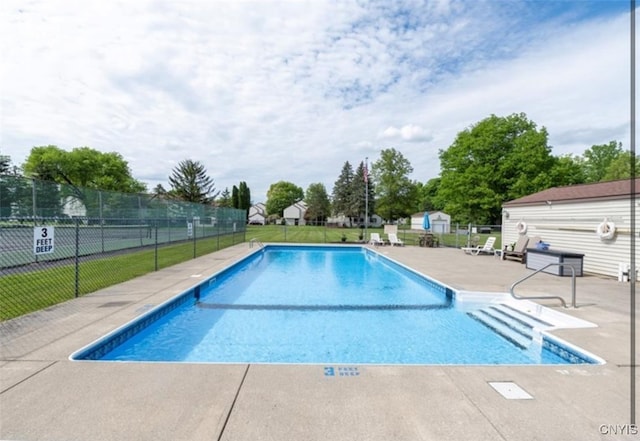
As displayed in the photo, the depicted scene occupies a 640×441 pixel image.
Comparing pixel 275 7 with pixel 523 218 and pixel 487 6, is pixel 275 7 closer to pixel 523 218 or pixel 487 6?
pixel 487 6

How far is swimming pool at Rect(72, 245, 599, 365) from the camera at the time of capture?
14.5 feet

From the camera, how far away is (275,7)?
6.61 m

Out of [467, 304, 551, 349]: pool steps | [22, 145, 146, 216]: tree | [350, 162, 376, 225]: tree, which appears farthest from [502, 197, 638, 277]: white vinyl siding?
[22, 145, 146, 216]: tree

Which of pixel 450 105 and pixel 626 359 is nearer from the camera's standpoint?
pixel 626 359

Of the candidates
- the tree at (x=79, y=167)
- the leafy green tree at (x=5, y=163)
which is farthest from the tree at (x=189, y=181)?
the leafy green tree at (x=5, y=163)

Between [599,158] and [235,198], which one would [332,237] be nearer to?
[235,198]

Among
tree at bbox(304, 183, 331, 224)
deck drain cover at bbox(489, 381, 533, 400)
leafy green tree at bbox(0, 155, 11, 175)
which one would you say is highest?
leafy green tree at bbox(0, 155, 11, 175)

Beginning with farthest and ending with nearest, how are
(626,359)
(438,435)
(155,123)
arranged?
(155,123), (626,359), (438,435)

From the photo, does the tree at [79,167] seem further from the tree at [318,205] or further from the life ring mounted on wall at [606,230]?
the life ring mounted on wall at [606,230]

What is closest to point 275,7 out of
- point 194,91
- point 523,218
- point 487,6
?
point 487,6

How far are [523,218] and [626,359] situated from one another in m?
11.0

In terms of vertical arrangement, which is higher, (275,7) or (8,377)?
(275,7)

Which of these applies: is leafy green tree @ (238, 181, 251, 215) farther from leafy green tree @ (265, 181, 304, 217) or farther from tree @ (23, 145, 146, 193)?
tree @ (23, 145, 146, 193)

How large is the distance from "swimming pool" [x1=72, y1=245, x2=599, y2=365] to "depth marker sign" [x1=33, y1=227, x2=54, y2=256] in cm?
183
